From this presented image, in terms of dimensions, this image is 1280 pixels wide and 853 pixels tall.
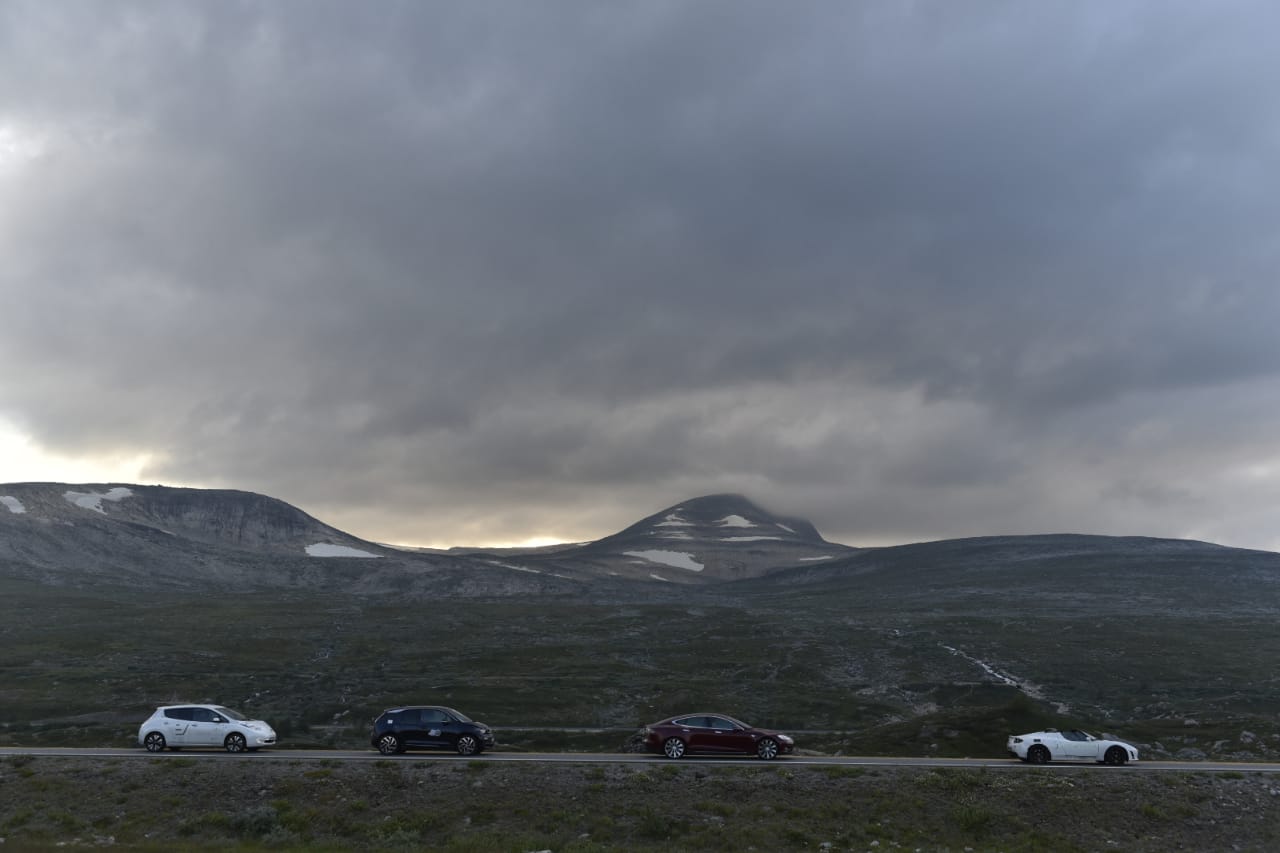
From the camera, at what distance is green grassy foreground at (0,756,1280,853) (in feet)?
114

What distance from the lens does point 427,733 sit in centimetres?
4534

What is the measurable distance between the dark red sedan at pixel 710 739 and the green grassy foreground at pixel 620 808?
3.85 meters

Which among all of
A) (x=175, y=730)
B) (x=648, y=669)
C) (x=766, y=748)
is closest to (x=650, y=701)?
(x=648, y=669)

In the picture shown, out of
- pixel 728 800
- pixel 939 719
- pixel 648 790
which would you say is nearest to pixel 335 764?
pixel 648 790

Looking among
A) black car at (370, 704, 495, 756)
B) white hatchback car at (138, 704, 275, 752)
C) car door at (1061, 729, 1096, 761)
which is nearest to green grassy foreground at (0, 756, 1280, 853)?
black car at (370, 704, 495, 756)

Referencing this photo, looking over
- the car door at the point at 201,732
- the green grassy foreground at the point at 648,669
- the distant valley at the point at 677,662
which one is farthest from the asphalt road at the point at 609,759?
the distant valley at the point at 677,662

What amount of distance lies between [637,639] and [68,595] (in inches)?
3736

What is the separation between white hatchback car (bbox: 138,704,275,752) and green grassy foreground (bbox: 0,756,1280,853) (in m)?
4.82

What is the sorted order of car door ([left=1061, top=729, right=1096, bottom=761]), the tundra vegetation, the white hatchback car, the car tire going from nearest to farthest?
the tundra vegetation → the car tire → car door ([left=1061, top=729, right=1096, bottom=761]) → the white hatchback car

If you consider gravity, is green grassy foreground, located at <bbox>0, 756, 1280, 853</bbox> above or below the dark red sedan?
below

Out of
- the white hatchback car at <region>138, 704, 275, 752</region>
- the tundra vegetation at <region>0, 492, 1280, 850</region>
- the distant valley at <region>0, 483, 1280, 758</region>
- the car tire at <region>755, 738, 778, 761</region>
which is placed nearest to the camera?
the tundra vegetation at <region>0, 492, 1280, 850</region>

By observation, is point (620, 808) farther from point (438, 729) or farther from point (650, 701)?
point (650, 701)

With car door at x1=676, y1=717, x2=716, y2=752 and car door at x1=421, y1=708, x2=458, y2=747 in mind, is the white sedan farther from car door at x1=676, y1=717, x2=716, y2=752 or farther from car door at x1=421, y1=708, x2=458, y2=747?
car door at x1=421, y1=708, x2=458, y2=747

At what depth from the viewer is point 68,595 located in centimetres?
15838
